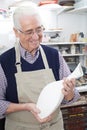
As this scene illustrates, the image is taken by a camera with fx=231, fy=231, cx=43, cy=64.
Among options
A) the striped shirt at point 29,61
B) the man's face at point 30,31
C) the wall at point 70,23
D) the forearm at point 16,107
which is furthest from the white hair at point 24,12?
the wall at point 70,23

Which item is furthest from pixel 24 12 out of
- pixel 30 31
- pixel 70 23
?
pixel 70 23

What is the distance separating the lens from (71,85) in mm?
1125

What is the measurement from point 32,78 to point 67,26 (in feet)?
5.84

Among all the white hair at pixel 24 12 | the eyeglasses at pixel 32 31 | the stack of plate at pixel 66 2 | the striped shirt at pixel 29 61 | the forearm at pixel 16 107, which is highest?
the white hair at pixel 24 12

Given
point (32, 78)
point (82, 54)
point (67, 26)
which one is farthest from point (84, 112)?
point (32, 78)

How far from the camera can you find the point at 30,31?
118 cm

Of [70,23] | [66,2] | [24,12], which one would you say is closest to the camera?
[24,12]

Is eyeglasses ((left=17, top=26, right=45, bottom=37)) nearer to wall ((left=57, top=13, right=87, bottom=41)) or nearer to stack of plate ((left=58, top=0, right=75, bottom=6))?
stack of plate ((left=58, top=0, right=75, bottom=6))

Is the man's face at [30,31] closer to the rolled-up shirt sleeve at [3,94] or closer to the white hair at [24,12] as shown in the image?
the white hair at [24,12]

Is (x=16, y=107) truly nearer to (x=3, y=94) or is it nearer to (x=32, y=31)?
(x=3, y=94)

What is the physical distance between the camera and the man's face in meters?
1.17

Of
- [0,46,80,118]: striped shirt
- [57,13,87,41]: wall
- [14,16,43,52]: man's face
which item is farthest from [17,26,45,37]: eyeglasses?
[57,13,87,41]: wall

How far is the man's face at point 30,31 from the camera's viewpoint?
3.83ft

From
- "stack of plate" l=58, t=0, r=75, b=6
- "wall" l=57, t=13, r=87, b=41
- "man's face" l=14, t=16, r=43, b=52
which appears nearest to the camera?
"man's face" l=14, t=16, r=43, b=52
